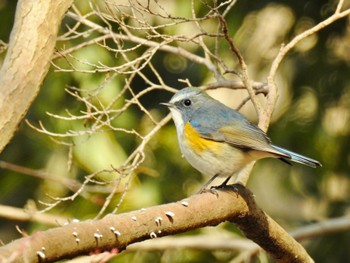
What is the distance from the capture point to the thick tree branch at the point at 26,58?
300 cm

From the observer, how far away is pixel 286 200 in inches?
291

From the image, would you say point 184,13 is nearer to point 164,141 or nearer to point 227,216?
→ point 164,141

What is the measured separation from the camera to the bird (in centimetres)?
405

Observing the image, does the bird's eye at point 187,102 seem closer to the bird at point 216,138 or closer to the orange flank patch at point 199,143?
the bird at point 216,138

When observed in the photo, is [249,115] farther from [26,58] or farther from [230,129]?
[26,58]

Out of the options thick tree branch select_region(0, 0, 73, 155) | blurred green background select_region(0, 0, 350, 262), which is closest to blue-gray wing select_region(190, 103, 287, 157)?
thick tree branch select_region(0, 0, 73, 155)

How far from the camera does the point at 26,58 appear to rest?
3092mm

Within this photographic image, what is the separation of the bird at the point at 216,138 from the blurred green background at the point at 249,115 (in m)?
1.32

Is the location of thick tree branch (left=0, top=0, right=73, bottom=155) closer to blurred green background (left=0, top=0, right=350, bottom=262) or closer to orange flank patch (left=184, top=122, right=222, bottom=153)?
orange flank patch (left=184, top=122, right=222, bottom=153)

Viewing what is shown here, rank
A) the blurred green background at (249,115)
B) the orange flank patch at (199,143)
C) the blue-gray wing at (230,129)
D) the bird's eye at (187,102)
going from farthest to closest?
the blurred green background at (249,115) → the bird's eye at (187,102) → the orange flank patch at (199,143) → the blue-gray wing at (230,129)

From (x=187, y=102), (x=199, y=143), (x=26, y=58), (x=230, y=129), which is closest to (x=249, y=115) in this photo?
(x=187, y=102)

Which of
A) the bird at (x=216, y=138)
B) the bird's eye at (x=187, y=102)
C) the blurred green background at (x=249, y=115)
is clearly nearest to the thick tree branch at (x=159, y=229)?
the bird at (x=216, y=138)

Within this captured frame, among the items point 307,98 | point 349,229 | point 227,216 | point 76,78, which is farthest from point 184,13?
point 227,216

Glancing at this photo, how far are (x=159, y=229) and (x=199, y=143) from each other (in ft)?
4.07
